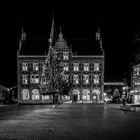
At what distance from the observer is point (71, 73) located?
75688 millimetres

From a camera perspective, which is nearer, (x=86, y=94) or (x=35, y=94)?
(x=35, y=94)

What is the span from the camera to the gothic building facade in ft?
246

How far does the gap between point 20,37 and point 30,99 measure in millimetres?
18676

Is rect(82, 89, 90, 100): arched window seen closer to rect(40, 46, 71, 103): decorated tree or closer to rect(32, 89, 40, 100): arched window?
rect(32, 89, 40, 100): arched window

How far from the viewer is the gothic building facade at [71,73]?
246ft

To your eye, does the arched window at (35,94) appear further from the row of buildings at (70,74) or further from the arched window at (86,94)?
the arched window at (86,94)

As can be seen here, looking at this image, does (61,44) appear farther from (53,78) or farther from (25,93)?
(53,78)

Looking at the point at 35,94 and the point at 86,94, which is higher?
the point at 35,94

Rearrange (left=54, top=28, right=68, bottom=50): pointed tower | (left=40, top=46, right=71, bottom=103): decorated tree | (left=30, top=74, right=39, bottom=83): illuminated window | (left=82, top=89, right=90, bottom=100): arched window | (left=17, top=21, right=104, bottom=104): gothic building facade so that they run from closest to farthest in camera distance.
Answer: (left=40, top=46, right=71, bottom=103): decorated tree
(left=82, top=89, right=90, bottom=100): arched window
(left=17, top=21, right=104, bottom=104): gothic building facade
(left=30, top=74, right=39, bottom=83): illuminated window
(left=54, top=28, right=68, bottom=50): pointed tower

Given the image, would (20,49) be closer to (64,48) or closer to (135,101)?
(64,48)

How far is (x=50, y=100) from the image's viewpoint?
74.6m

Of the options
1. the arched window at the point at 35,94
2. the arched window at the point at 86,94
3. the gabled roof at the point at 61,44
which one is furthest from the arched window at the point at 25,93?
the arched window at the point at 86,94

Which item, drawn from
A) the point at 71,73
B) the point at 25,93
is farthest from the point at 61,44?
the point at 25,93

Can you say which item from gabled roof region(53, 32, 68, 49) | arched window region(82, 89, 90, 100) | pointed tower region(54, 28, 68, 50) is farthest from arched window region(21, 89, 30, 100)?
arched window region(82, 89, 90, 100)
